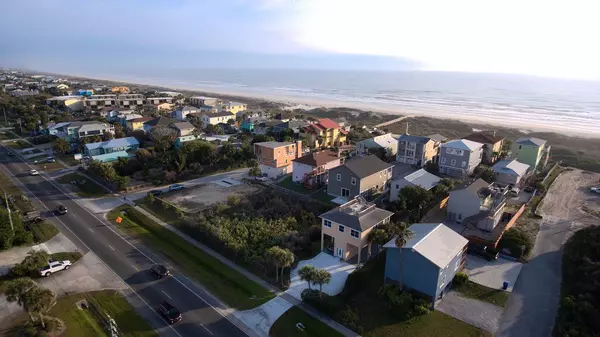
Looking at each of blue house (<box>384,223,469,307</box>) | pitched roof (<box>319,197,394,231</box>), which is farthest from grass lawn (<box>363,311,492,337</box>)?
pitched roof (<box>319,197,394,231</box>)

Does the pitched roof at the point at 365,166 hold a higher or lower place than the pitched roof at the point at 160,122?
lower

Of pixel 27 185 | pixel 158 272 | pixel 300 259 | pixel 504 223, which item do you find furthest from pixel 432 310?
pixel 27 185

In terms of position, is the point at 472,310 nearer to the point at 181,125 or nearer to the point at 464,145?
the point at 464,145

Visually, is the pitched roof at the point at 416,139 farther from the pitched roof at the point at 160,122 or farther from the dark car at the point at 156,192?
the pitched roof at the point at 160,122

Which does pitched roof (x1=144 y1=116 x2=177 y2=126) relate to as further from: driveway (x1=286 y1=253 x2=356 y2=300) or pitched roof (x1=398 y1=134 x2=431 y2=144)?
driveway (x1=286 y1=253 x2=356 y2=300)

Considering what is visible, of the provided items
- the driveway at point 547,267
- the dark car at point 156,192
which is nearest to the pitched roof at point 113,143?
the dark car at point 156,192

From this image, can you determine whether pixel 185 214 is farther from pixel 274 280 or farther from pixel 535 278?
pixel 535 278
